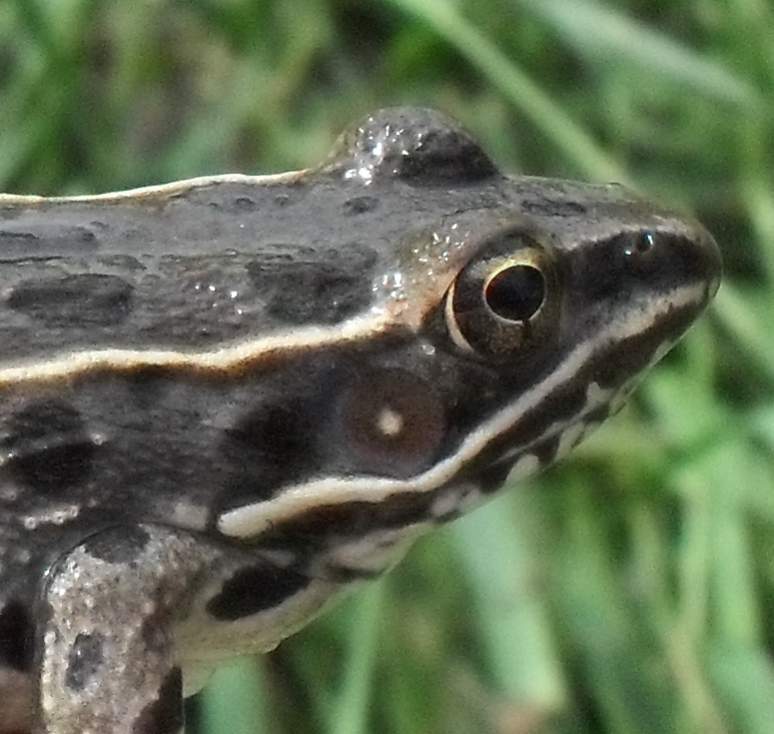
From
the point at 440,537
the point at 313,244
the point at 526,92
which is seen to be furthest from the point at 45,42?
the point at 313,244

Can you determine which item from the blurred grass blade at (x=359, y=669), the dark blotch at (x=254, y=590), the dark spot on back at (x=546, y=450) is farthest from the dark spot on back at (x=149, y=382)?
the blurred grass blade at (x=359, y=669)

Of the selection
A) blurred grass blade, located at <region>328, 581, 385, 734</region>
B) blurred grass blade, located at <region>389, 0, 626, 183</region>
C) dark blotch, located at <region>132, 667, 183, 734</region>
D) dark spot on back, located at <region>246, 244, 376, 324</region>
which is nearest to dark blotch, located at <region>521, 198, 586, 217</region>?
dark spot on back, located at <region>246, 244, 376, 324</region>

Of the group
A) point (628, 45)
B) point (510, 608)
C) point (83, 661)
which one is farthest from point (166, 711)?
point (628, 45)

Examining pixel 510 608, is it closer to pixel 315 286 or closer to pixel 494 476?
pixel 494 476

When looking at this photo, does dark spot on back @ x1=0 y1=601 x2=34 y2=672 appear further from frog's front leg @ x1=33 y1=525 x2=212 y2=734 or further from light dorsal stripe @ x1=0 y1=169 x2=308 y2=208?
light dorsal stripe @ x1=0 y1=169 x2=308 y2=208

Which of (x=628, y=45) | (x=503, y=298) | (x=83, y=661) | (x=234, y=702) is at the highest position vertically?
(x=503, y=298)
